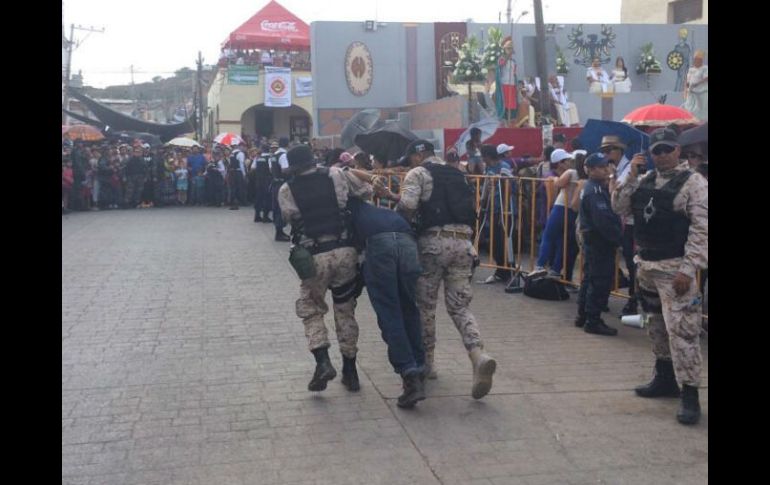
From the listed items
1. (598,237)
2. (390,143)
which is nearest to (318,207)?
(390,143)

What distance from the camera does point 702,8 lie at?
103ft

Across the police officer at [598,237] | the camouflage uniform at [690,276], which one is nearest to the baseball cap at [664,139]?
the camouflage uniform at [690,276]

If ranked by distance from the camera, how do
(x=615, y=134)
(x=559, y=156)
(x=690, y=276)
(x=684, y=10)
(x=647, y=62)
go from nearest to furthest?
(x=690, y=276), (x=615, y=134), (x=559, y=156), (x=647, y=62), (x=684, y=10)

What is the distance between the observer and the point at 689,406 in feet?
17.1

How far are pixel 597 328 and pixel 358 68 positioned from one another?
50.3 ft

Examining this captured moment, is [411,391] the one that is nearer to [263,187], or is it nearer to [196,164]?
[263,187]

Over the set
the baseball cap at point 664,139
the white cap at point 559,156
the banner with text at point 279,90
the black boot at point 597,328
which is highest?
the banner with text at point 279,90

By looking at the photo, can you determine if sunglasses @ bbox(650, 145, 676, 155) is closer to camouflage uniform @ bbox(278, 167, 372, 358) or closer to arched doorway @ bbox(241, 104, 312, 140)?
camouflage uniform @ bbox(278, 167, 372, 358)

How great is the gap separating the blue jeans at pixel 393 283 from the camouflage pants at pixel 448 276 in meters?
0.26

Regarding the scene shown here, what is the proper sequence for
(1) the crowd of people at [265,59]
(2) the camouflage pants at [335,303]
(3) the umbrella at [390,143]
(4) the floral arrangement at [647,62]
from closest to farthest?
1. (2) the camouflage pants at [335,303]
2. (3) the umbrella at [390,143]
3. (4) the floral arrangement at [647,62]
4. (1) the crowd of people at [265,59]

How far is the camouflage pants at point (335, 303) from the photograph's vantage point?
5707 millimetres

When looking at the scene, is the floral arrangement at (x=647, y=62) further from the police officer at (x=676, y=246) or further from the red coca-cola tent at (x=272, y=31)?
the red coca-cola tent at (x=272, y=31)
